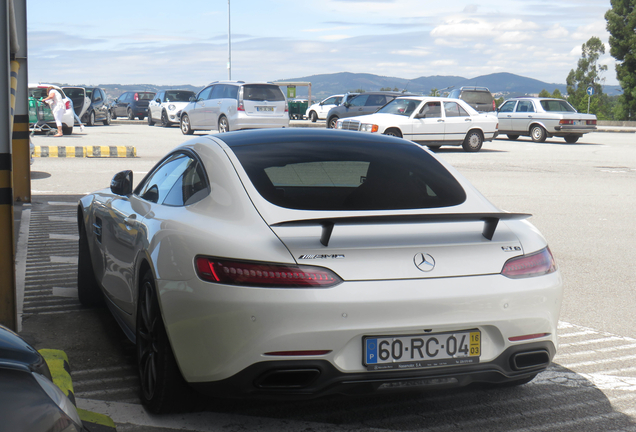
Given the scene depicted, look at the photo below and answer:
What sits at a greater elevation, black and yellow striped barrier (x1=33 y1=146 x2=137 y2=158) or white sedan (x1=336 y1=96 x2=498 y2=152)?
white sedan (x1=336 y1=96 x2=498 y2=152)

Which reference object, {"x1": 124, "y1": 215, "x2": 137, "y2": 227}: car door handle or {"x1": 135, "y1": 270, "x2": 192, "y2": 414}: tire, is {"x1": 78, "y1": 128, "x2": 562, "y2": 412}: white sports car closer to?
{"x1": 135, "y1": 270, "x2": 192, "y2": 414}: tire

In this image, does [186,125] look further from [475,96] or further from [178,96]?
[475,96]

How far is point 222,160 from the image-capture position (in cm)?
367

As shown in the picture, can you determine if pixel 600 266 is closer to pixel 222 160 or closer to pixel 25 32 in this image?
pixel 222 160

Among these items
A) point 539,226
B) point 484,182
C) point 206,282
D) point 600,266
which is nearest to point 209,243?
point 206,282

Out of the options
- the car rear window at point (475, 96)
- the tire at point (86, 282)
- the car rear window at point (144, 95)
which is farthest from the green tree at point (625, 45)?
the tire at point (86, 282)

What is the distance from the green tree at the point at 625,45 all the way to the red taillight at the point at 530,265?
5231 centimetres

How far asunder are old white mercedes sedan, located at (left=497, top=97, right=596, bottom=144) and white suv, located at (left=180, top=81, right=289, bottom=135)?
31.1 feet

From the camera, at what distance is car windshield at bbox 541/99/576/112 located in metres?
26.9

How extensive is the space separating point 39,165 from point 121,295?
40.4ft

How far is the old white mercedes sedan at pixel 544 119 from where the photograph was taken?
26.3 meters

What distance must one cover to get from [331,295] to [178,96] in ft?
104

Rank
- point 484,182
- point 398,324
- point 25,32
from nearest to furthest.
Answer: point 398,324 < point 25,32 < point 484,182

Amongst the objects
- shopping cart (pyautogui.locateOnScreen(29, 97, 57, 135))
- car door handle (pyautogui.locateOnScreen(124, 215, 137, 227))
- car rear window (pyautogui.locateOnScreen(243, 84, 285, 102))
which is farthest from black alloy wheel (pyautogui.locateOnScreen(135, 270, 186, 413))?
shopping cart (pyautogui.locateOnScreen(29, 97, 57, 135))
